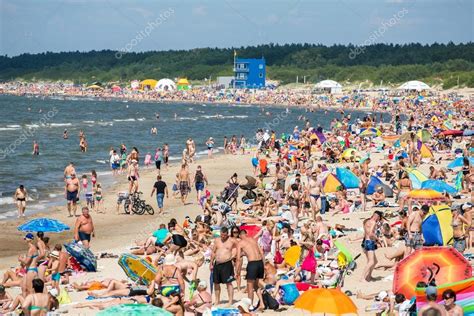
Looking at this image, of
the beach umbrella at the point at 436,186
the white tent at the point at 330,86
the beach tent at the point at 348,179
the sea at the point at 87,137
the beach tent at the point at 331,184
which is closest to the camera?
the beach umbrella at the point at 436,186

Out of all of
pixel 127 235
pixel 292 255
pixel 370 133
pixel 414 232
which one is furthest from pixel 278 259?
pixel 370 133

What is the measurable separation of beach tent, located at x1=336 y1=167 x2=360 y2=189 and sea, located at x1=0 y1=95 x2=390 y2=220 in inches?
319

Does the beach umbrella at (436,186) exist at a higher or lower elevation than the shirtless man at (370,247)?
higher

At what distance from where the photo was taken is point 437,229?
12883 millimetres

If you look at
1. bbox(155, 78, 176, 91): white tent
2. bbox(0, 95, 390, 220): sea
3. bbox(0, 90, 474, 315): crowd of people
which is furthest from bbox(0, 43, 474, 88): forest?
bbox(0, 90, 474, 315): crowd of people

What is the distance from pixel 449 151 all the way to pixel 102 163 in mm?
14108

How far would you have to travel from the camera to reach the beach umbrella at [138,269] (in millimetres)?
12422

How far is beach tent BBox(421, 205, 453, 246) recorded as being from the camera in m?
12.9

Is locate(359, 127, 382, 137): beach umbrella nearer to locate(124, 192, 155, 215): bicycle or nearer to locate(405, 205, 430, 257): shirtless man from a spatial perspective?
locate(124, 192, 155, 215): bicycle

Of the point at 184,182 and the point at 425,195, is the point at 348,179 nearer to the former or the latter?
the point at 425,195

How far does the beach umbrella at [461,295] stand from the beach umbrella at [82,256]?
248 inches

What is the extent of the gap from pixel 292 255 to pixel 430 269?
10.9 feet

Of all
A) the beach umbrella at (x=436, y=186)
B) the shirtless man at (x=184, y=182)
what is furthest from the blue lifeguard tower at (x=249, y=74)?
the beach umbrella at (x=436, y=186)

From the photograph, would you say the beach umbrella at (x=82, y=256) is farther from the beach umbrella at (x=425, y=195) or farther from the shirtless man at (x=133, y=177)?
the shirtless man at (x=133, y=177)
